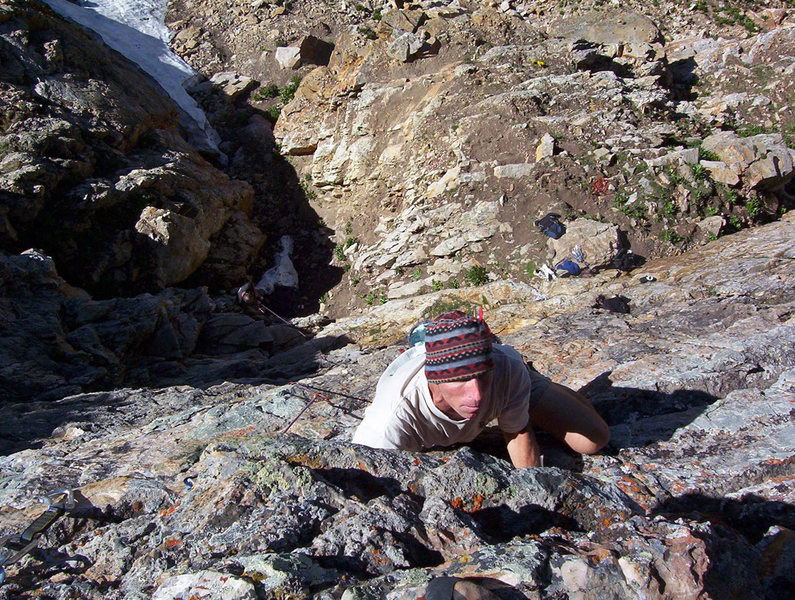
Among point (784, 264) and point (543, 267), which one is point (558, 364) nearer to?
point (784, 264)

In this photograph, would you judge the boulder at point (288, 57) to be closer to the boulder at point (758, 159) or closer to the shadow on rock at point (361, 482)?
the boulder at point (758, 159)

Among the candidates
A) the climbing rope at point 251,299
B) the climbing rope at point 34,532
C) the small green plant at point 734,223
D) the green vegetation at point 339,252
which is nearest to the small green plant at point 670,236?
the small green plant at point 734,223

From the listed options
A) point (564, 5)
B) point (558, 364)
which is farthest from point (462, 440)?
point (564, 5)

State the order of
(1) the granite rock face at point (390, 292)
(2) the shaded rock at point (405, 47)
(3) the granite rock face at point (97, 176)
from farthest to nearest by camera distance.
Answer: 1. (2) the shaded rock at point (405, 47)
2. (3) the granite rock face at point (97, 176)
3. (1) the granite rock face at point (390, 292)

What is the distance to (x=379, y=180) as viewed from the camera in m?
14.1

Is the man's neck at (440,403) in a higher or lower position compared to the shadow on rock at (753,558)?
higher

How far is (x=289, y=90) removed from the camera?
1853 cm

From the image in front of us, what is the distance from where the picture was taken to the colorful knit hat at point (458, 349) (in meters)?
2.77

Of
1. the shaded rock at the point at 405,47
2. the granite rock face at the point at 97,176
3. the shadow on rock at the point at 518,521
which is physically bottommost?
the shadow on rock at the point at 518,521

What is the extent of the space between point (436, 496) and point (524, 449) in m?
0.96

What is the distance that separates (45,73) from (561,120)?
38.3 ft

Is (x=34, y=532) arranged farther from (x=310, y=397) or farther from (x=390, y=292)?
(x=390, y=292)

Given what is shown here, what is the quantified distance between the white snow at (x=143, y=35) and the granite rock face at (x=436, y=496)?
15162 mm

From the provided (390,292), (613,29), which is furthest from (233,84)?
(613,29)
